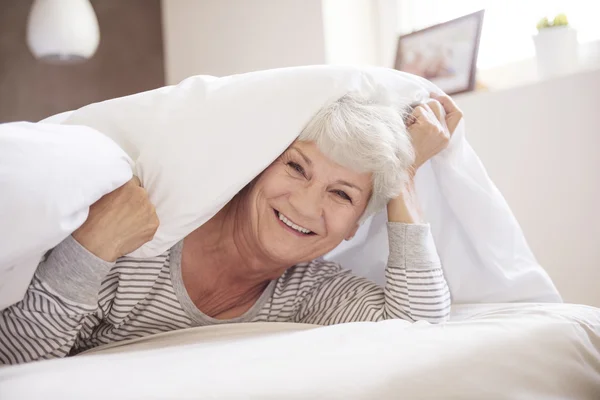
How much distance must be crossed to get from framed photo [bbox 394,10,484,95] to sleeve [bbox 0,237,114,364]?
1413 millimetres

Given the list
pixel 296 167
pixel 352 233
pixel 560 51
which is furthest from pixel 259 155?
pixel 560 51

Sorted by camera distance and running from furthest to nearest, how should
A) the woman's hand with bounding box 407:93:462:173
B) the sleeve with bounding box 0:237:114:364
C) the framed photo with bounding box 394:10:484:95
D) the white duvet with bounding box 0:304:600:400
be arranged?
the framed photo with bounding box 394:10:484:95, the woman's hand with bounding box 407:93:462:173, the sleeve with bounding box 0:237:114:364, the white duvet with bounding box 0:304:600:400

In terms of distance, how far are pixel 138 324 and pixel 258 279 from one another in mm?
241

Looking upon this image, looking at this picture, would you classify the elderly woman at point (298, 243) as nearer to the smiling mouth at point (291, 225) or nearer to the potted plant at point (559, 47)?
the smiling mouth at point (291, 225)

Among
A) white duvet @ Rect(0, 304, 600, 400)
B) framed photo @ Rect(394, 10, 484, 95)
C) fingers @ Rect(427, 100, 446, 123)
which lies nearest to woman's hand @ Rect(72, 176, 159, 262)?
white duvet @ Rect(0, 304, 600, 400)

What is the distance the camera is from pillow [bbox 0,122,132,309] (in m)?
0.71

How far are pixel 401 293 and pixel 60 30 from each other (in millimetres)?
1548

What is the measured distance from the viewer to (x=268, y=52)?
7.72 feet

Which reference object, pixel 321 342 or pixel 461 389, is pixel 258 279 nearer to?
pixel 321 342

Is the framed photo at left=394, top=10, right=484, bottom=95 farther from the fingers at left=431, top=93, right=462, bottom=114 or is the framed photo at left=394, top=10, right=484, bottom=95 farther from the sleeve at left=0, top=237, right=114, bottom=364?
the sleeve at left=0, top=237, right=114, bottom=364

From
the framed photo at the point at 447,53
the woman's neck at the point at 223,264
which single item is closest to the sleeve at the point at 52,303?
the woman's neck at the point at 223,264

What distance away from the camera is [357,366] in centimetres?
64

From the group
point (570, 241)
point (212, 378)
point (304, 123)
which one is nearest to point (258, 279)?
point (304, 123)

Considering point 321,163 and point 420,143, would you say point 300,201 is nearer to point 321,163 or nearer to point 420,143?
point 321,163
